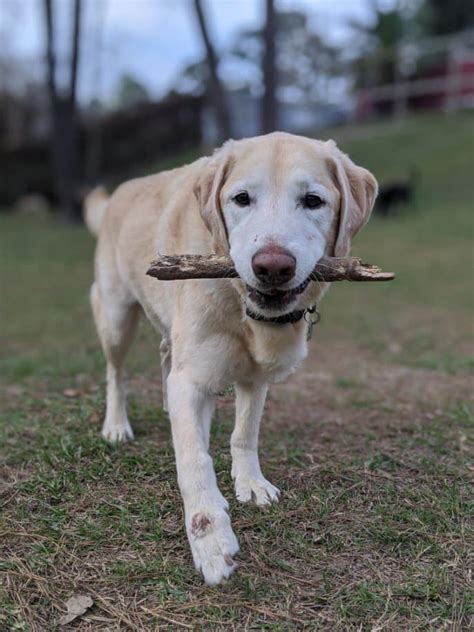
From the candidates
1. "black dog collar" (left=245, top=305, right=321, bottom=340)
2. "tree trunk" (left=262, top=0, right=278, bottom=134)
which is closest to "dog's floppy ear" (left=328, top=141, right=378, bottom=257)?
"black dog collar" (left=245, top=305, right=321, bottom=340)

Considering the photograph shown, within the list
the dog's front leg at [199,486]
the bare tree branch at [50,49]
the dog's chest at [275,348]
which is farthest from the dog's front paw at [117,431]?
the bare tree branch at [50,49]

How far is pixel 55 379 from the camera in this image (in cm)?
501

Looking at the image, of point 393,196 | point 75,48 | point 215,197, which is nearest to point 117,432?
point 215,197

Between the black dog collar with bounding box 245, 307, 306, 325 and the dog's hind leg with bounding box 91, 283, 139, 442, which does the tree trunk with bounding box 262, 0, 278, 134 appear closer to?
the dog's hind leg with bounding box 91, 283, 139, 442

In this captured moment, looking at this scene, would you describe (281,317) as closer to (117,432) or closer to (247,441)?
(247,441)

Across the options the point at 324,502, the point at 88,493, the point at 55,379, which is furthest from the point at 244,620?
Result: the point at 55,379

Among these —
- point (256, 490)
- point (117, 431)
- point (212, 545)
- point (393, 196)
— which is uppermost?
point (212, 545)

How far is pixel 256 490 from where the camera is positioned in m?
2.96

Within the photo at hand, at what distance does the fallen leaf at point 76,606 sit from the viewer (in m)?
2.17

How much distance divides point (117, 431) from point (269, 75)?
1058 cm

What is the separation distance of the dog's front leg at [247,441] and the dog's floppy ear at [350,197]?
781mm

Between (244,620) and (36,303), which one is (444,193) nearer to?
(36,303)

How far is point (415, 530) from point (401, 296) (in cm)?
697

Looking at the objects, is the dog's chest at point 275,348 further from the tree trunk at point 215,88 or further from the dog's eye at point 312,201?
the tree trunk at point 215,88
